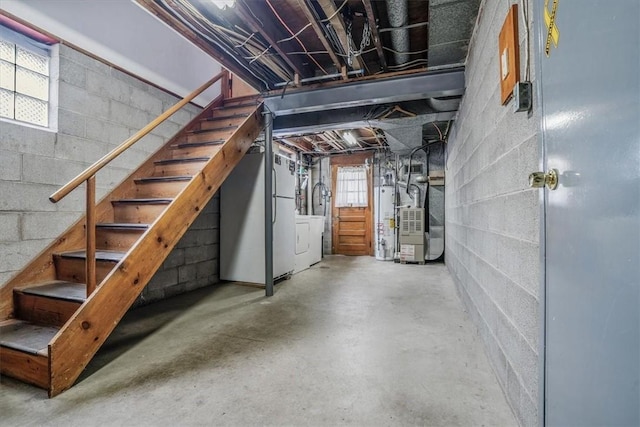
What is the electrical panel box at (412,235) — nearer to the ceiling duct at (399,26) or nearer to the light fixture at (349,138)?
the light fixture at (349,138)

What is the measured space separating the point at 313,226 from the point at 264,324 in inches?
119

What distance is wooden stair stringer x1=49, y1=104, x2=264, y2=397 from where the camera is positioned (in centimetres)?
156

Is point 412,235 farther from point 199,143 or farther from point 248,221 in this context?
point 199,143

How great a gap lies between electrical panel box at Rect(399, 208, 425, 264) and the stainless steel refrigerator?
266 cm

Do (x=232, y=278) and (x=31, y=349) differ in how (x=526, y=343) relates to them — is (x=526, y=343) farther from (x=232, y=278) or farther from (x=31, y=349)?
(x=232, y=278)

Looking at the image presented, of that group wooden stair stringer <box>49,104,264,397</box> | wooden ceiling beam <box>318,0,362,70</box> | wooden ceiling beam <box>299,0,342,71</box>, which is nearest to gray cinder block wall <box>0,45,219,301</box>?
wooden stair stringer <box>49,104,264,397</box>

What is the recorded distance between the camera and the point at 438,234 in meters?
5.84

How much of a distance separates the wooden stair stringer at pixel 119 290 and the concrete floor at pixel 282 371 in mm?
147

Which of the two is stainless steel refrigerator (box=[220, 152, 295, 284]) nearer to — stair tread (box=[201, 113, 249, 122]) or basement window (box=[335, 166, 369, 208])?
stair tread (box=[201, 113, 249, 122])

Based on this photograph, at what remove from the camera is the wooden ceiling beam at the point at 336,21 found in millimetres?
2146

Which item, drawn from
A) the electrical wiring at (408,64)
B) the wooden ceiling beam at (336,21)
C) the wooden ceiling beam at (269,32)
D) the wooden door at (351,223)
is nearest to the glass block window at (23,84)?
the wooden ceiling beam at (269,32)

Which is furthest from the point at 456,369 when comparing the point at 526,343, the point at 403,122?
the point at 403,122

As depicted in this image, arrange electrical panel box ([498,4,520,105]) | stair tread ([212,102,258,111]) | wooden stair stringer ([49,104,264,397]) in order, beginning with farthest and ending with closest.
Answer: stair tread ([212,102,258,111]), wooden stair stringer ([49,104,264,397]), electrical panel box ([498,4,520,105])

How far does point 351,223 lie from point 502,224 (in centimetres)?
544
